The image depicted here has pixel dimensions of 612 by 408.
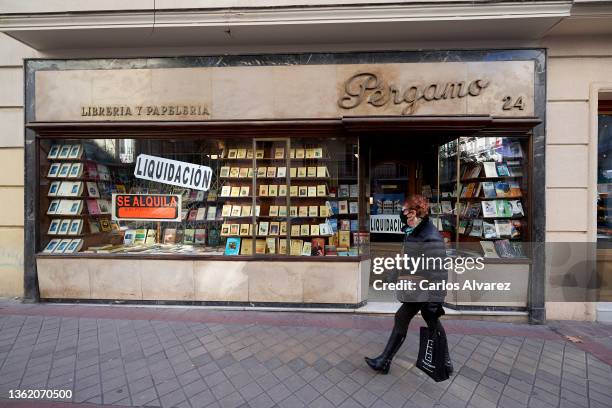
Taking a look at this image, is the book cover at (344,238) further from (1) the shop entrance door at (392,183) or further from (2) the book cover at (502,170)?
(2) the book cover at (502,170)

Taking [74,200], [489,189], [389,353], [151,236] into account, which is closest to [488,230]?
[489,189]

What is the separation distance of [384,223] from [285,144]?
113 inches

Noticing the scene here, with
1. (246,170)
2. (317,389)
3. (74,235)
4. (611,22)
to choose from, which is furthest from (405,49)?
(74,235)

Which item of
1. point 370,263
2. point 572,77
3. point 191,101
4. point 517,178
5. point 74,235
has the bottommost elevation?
point 370,263

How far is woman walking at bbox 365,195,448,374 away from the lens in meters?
2.87

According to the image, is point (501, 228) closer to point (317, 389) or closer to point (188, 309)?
point (317, 389)

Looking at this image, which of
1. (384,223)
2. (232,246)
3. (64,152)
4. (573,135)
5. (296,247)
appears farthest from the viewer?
(384,223)

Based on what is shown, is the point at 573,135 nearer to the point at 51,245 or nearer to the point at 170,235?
the point at 170,235

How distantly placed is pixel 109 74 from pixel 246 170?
2782mm

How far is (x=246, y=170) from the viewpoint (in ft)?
17.6

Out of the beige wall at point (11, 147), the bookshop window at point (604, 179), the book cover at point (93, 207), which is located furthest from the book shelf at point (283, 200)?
the bookshop window at point (604, 179)

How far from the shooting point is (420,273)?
2.88 m

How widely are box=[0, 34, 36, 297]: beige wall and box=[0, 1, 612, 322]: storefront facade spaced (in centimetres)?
4

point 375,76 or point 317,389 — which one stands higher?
point 375,76
